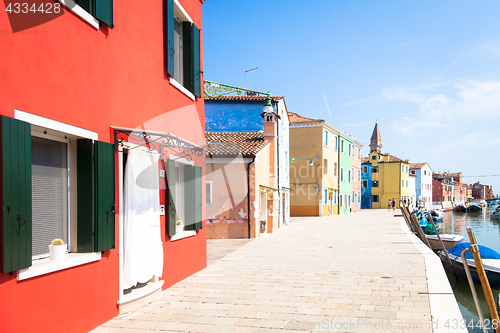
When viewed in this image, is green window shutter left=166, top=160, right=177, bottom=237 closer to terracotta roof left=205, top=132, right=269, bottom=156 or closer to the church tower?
terracotta roof left=205, top=132, right=269, bottom=156

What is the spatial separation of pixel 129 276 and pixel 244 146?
490 inches

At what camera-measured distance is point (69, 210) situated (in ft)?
16.4

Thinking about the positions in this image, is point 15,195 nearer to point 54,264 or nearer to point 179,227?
point 54,264

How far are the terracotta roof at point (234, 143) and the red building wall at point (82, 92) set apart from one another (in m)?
9.33

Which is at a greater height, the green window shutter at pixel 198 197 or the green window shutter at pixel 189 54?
the green window shutter at pixel 189 54

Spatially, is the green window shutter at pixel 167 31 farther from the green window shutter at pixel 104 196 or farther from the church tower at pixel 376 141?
the church tower at pixel 376 141

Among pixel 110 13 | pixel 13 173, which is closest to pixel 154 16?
pixel 110 13

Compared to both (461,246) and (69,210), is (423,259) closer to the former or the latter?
(461,246)

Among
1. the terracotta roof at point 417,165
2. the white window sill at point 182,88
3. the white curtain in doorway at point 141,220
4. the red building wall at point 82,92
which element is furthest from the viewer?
the terracotta roof at point 417,165

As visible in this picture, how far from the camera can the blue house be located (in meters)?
60.4

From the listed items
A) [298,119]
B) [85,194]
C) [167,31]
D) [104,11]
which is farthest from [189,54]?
[298,119]

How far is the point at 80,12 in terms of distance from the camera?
4.85 m

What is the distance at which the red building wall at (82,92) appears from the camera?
3861 millimetres

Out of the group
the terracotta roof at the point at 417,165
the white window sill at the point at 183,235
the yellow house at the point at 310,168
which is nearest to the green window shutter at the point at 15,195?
the white window sill at the point at 183,235
